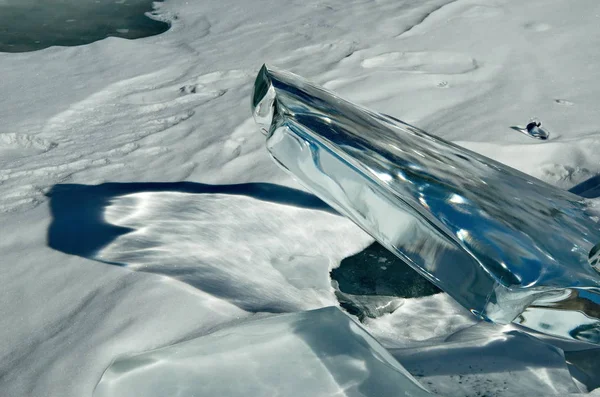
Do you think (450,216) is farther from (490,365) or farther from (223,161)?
(223,161)

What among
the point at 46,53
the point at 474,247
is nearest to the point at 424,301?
the point at 474,247

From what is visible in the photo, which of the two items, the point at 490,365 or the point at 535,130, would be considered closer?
the point at 490,365

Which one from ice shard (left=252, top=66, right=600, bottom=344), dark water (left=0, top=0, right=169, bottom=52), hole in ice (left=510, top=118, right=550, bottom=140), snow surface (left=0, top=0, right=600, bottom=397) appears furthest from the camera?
dark water (left=0, top=0, right=169, bottom=52)

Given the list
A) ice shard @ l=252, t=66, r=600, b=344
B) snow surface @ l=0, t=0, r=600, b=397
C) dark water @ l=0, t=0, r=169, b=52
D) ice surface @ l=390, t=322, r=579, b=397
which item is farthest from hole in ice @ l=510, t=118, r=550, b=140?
dark water @ l=0, t=0, r=169, b=52

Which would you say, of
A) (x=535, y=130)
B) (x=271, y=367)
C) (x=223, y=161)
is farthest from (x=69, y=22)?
(x=271, y=367)

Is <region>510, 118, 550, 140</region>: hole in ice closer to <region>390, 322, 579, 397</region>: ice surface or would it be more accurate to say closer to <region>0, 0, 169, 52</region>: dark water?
<region>390, 322, 579, 397</region>: ice surface

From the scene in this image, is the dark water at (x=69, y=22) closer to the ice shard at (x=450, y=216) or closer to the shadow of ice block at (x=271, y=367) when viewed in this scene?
the ice shard at (x=450, y=216)

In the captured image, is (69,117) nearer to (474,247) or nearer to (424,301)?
(424,301)
